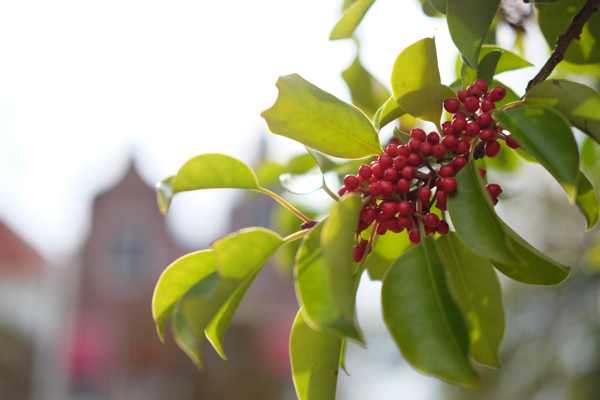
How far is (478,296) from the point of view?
0.77m

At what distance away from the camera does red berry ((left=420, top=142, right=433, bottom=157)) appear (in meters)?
0.75

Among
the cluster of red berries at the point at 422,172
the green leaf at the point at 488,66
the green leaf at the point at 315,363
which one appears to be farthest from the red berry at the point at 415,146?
the green leaf at the point at 315,363

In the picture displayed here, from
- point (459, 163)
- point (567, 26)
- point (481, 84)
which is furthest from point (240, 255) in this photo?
point (567, 26)

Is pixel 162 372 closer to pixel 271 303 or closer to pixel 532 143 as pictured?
pixel 271 303

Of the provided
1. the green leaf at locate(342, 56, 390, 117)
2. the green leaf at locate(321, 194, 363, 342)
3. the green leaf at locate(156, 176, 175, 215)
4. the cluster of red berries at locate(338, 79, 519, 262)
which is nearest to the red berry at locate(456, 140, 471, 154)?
the cluster of red berries at locate(338, 79, 519, 262)

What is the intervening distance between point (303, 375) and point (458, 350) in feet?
0.96

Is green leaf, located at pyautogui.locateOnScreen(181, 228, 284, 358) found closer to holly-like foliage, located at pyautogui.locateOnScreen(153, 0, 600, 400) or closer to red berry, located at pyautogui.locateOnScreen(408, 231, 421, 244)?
holly-like foliage, located at pyautogui.locateOnScreen(153, 0, 600, 400)

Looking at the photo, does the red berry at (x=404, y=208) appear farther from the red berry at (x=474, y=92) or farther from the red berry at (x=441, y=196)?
the red berry at (x=474, y=92)

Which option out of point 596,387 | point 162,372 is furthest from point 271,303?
point 596,387

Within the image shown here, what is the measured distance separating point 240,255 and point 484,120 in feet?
1.41

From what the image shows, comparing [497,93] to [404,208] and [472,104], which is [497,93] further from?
[404,208]

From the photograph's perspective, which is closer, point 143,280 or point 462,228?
point 462,228

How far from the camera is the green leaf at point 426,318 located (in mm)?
534

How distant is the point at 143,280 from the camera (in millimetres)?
12484
